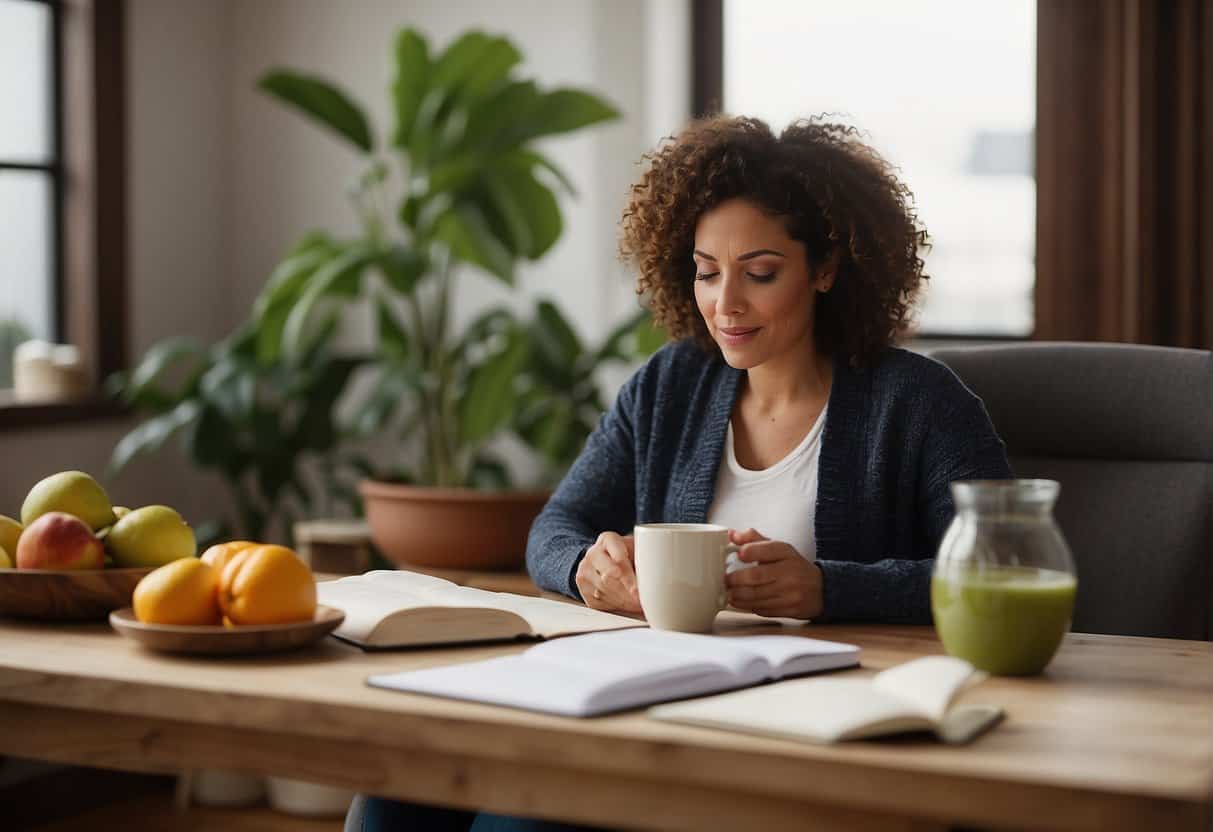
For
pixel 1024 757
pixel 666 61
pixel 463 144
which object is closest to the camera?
pixel 1024 757

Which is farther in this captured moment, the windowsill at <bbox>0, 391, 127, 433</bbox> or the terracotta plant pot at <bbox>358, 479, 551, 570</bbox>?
the windowsill at <bbox>0, 391, 127, 433</bbox>

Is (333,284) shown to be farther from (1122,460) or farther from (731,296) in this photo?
(1122,460)

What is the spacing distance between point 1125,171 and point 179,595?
2.20m

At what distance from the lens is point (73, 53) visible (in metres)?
3.64

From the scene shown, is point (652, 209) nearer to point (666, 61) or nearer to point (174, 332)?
point (666, 61)

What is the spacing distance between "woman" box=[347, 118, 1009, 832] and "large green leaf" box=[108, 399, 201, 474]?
60.9 inches

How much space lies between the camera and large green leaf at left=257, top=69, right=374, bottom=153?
3260mm

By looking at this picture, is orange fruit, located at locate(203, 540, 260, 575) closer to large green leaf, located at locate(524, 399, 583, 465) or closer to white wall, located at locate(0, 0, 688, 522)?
large green leaf, located at locate(524, 399, 583, 465)

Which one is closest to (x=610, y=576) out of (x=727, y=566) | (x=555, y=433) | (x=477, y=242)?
(x=727, y=566)

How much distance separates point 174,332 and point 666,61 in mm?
1424

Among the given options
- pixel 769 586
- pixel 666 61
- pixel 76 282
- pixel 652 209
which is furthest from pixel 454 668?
pixel 76 282

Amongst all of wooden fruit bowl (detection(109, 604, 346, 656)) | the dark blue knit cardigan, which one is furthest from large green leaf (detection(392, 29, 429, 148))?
wooden fruit bowl (detection(109, 604, 346, 656))

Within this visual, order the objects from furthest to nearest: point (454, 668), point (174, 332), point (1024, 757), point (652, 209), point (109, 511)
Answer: point (174, 332)
point (652, 209)
point (109, 511)
point (454, 668)
point (1024, 757)

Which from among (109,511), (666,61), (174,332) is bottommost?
(109,511)
